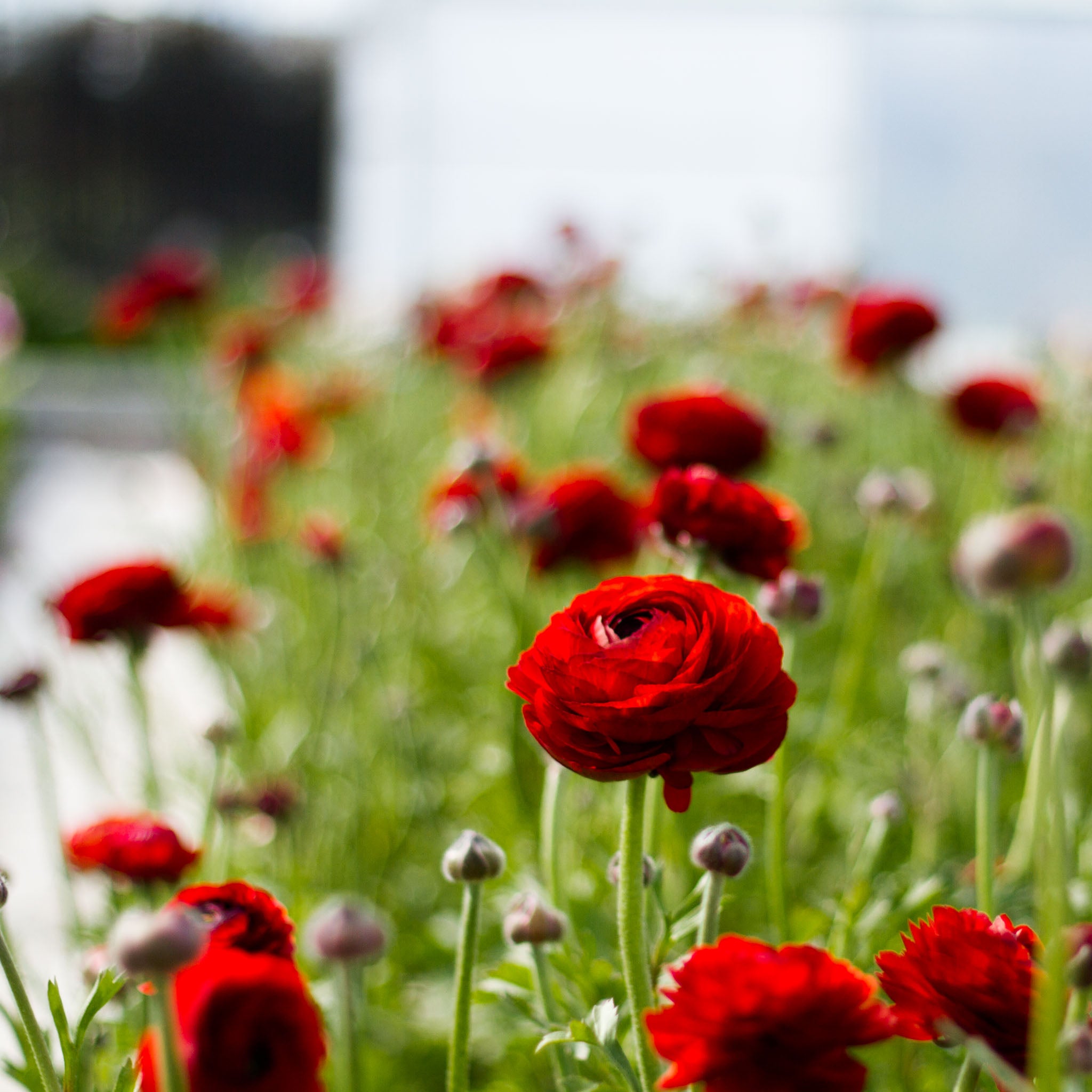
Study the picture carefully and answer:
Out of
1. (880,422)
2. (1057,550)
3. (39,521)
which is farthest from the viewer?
(39,521)

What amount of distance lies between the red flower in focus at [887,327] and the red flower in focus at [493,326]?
40 centimetres

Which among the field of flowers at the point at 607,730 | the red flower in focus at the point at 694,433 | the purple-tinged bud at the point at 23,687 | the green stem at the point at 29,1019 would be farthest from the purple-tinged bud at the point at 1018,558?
the purple-tinged bud at the point at 23,687

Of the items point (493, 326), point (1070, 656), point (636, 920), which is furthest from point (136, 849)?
point (493, 326)

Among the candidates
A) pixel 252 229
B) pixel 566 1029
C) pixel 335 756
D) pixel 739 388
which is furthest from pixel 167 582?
pixel 252 229

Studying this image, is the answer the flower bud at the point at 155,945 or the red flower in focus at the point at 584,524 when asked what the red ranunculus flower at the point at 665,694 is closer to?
the flower bud at the point at 155,945

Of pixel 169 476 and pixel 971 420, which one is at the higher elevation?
pixel 971 420

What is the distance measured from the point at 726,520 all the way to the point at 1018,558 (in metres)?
0.29

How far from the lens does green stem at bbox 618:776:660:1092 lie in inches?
18.1

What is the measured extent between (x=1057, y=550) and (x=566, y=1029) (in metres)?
0.28

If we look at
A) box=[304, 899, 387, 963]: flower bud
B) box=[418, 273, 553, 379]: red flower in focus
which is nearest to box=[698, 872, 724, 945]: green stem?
box=[304, 899, 387, 963]: flower bud

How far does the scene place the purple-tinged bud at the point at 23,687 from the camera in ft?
2.52

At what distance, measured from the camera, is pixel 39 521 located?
11.4 ft

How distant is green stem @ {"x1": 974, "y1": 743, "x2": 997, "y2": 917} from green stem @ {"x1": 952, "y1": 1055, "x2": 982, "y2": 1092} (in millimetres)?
116

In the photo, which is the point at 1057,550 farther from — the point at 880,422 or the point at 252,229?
the point at 252,229
